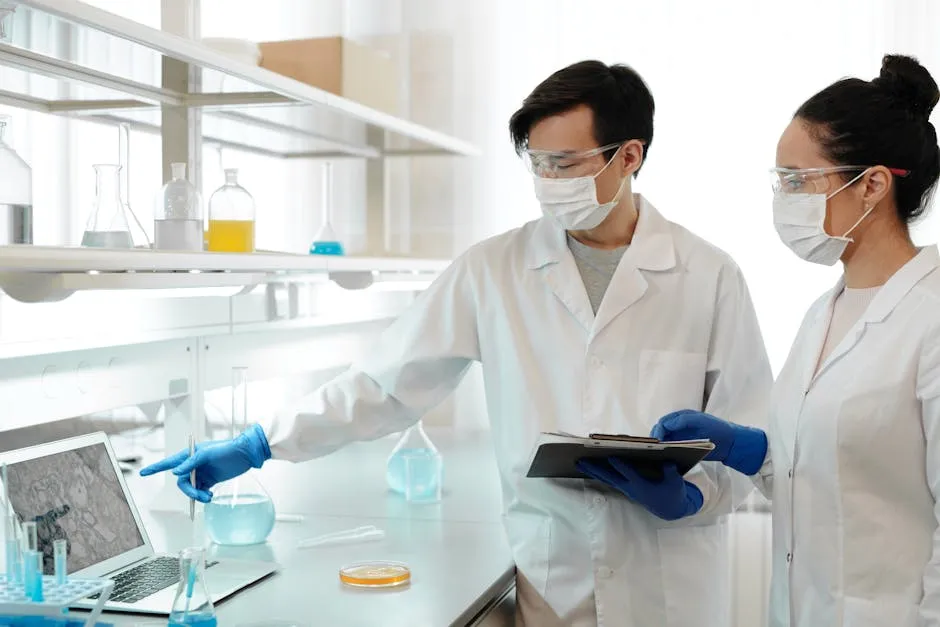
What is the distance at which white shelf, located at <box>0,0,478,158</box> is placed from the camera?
1445 mm

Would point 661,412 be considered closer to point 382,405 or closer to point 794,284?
point 382,405

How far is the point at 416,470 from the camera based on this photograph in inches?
92.3

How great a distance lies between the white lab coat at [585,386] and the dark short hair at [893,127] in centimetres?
37

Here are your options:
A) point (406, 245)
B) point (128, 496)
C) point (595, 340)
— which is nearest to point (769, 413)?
point (595, 340)

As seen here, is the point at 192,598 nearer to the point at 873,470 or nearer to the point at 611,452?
the point at 611,452

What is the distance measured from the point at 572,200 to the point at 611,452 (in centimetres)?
45

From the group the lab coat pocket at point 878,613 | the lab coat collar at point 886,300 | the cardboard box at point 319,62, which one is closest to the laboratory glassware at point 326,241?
the cardboard box at point 319,62

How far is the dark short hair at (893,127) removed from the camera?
1.53 meters

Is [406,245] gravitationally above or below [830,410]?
above

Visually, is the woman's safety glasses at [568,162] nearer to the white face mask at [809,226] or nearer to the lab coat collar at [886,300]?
the white face mask at [809,226]

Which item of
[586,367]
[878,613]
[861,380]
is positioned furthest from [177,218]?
[878,613]

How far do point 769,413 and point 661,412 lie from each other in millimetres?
180

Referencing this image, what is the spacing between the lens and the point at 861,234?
1.57 meters

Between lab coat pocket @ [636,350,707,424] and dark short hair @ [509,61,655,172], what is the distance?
372mm
